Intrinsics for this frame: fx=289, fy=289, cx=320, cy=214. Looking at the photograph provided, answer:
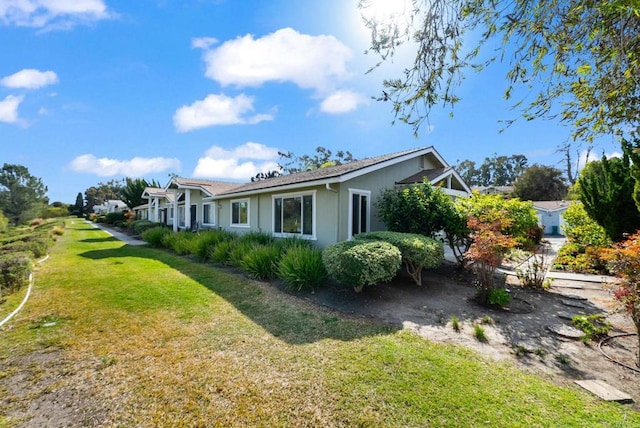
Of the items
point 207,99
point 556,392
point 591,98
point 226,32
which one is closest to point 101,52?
point 226,32

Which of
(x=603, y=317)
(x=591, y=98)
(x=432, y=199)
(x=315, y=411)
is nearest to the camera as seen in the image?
(x=315, y=411)

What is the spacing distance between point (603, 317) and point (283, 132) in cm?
2343

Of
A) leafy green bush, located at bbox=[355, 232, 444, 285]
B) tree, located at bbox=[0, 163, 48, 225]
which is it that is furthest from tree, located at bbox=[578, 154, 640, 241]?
tree, located at bbox=[0, 163, 48, 225]

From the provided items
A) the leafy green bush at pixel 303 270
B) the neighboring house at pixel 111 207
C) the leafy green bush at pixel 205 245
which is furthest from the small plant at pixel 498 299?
the neighboring house at pixel 111 207

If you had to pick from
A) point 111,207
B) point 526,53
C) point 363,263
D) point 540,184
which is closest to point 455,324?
point 363,263

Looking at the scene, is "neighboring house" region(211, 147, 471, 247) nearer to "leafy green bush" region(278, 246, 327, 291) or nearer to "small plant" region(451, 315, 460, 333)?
"leafy green bush" region(278, 246, 327, 291)

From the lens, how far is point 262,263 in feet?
31.0

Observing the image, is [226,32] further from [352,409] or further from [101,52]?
[352,409]

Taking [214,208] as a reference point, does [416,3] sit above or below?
above

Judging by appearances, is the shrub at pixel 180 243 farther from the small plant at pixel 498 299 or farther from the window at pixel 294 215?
the small plant at pixel 498 299

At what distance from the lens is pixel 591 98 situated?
523 centimetres

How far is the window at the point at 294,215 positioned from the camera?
38.2 feet

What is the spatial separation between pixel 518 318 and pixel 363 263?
349 cm

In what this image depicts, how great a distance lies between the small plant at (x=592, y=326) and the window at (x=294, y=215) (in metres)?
7.94
